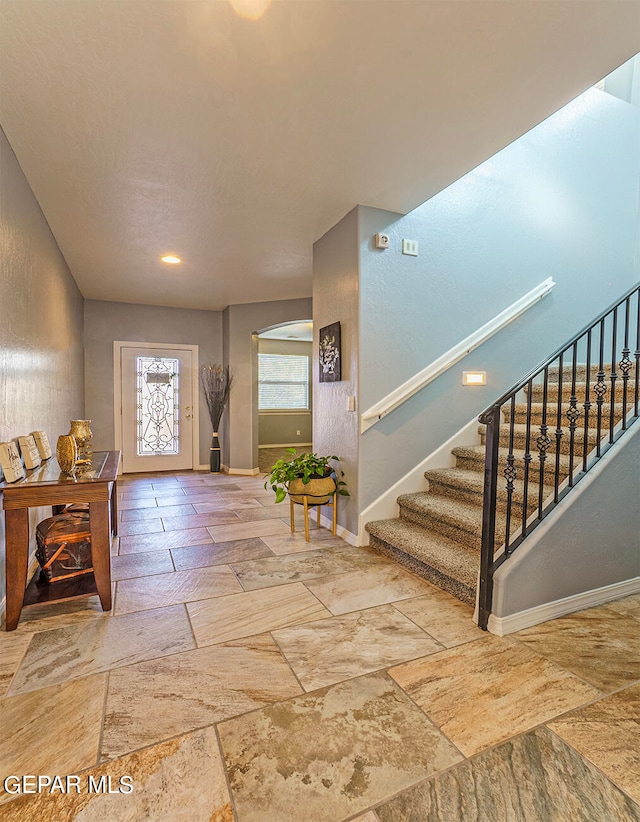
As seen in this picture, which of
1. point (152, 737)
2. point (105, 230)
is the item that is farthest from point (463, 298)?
point (152, 737)

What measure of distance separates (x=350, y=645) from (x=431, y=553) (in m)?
0.85

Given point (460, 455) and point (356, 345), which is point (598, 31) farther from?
point (460, 455)

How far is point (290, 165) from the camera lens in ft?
8.27

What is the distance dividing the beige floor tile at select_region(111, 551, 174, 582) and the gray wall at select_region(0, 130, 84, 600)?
63cm

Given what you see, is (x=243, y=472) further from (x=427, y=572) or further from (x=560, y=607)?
(x=560, y=607)

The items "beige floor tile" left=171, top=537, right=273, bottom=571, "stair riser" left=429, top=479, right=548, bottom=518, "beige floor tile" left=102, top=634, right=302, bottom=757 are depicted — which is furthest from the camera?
"beige floor tile" left=171, top=537, right=273, bottom=571

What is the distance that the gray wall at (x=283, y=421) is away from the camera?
9.45 meters

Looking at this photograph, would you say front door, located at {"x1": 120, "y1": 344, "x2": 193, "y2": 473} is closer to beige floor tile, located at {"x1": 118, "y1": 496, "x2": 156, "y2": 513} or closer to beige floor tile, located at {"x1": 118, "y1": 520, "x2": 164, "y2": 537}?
beige floor tile, located at {"x1": 118, "y1": 496, "x2": 156, "y2": 513}

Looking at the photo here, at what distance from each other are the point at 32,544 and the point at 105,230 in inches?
99.9

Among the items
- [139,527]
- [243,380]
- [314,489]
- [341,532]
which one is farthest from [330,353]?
[243,380]

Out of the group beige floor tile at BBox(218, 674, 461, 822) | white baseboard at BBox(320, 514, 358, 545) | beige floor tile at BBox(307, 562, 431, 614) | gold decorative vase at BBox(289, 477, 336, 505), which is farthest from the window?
beige floor tile at BBox(218, 674, 461, 822)

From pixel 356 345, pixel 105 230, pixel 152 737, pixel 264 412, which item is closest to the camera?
pixel 152 737

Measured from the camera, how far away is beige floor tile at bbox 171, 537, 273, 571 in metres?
2.83

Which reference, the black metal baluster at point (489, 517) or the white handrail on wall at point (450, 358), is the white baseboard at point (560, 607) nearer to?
the black metal baluster at point (489, 517)
